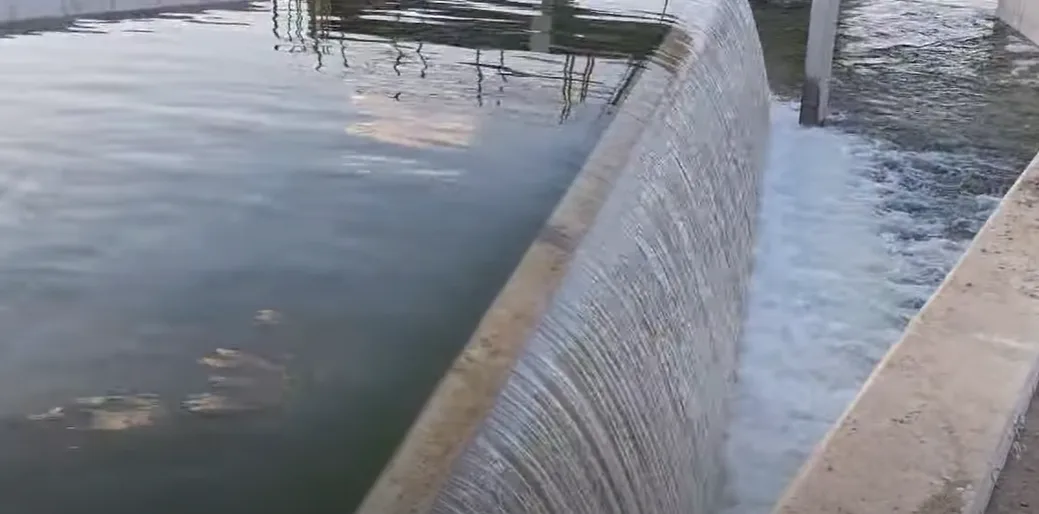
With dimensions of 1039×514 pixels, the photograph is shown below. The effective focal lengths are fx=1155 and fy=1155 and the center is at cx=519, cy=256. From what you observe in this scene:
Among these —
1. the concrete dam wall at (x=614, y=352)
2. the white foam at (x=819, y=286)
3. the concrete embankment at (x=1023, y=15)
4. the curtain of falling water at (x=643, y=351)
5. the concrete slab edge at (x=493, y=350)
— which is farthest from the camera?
the concrete embankment at (x=1023, y=15)

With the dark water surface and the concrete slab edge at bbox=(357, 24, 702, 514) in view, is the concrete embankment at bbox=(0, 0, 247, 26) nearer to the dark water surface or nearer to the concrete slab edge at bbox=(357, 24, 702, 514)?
the dark water surface

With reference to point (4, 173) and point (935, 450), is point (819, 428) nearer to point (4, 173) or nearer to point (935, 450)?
point (935, 450)

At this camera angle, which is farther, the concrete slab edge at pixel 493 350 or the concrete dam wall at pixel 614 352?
the concrete dam wall at pixel 614 352

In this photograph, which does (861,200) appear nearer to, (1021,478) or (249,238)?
(1021,478)

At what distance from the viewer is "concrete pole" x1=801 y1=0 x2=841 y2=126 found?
925 centimetres

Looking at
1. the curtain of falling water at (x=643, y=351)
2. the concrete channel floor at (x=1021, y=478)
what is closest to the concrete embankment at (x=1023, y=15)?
the curtain of falling water at (x=643, y=351)

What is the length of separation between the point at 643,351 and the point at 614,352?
291 mm

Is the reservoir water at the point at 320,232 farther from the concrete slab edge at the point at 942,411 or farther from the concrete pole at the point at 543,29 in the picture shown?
the concrete slab edge at the point at 942,411

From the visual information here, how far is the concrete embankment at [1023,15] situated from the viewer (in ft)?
40.2

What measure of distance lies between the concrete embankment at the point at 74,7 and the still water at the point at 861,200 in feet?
13.7

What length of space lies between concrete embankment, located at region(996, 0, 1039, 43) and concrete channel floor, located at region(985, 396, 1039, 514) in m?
10.0

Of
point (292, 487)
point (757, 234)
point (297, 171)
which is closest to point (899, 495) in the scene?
point (292, 487)

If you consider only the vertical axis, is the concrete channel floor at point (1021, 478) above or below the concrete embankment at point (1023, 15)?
below

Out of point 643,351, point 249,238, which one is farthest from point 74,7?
point 643,351
